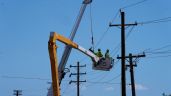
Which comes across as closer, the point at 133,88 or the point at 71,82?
the point at 133,88

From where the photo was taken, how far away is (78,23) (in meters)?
28.9

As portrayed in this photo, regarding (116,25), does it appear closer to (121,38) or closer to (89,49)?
(121,38)

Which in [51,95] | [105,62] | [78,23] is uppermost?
[78,23]

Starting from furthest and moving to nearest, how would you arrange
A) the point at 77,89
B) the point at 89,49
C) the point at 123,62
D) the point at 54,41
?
the point at 77,89 → the point at 123,62 → the point at 89,49 → the point at 54,41

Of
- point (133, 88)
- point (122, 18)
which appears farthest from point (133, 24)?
point (133, 88)

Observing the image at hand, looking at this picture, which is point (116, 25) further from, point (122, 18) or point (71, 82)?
point (71, 82)

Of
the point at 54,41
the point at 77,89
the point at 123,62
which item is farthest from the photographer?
the point at 77,89

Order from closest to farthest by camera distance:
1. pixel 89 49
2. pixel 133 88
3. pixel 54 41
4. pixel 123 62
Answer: pixel 54 41
pixel 89 49
pixel 123 62
pixel 133 88

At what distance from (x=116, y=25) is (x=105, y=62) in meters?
10.3

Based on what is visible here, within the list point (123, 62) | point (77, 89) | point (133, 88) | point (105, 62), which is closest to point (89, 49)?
point (105, 62)

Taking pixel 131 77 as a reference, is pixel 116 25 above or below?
above

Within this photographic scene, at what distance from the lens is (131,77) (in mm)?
45438

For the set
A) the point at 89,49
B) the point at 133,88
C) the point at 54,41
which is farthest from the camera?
the point at 133,88

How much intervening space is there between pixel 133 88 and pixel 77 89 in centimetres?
2075
